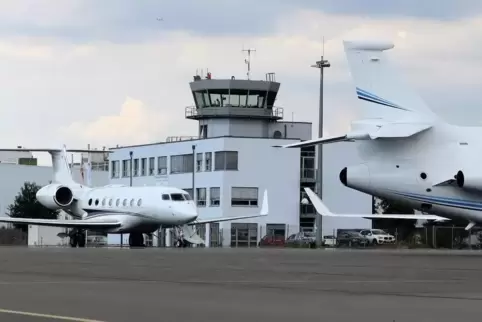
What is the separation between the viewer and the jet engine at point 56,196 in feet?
199

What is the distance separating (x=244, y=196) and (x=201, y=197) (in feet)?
14.1

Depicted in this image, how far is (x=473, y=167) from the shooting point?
39.7 meters

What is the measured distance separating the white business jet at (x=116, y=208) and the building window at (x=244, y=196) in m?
32.2

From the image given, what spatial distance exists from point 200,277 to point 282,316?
27.5ft

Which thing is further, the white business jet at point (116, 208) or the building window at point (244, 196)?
the building window at point (244, 196)

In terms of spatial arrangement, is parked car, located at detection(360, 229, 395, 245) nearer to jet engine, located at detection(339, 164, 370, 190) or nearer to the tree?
jet engine, located at detection(339, 164, 370, 190)

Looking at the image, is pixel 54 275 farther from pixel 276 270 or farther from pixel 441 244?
pixel 441 244

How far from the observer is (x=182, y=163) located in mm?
98375

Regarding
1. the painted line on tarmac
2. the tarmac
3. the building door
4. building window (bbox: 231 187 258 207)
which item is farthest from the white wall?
the painted line on tarmac

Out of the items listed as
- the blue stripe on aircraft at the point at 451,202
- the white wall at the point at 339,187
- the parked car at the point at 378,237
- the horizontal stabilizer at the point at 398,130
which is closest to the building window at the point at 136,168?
the white wall at the point at 339,187

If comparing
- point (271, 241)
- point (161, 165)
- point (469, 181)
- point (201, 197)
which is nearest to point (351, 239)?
point (271, 241)

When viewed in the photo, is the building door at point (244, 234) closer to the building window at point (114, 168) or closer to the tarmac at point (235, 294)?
the building window at point (114, 168)

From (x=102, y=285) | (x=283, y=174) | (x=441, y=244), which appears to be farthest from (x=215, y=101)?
(x=102, y=285)

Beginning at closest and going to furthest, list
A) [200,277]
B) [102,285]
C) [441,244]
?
1. [102,285]
2. [200,277]
3. [441,244]
